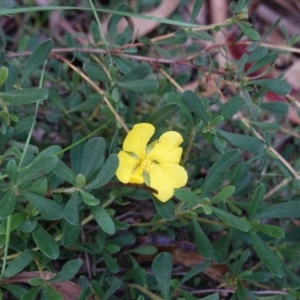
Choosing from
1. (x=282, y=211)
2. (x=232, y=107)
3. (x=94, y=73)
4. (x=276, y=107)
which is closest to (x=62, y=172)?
(x=94, y=73)

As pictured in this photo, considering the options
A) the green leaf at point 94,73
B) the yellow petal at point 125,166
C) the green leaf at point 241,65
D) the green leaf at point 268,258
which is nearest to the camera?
the yellow petal at point 125,166

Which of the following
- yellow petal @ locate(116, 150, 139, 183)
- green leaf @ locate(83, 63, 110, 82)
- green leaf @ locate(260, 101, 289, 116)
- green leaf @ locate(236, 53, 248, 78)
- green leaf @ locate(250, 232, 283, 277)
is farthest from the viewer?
green leaf @ locate(260, 101, 289, 116)

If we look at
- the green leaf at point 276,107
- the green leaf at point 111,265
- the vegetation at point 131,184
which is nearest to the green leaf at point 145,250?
the vegetation at point 131,184

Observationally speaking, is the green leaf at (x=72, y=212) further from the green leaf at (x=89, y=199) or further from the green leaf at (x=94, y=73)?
the green leaf at (x=94, y=73)

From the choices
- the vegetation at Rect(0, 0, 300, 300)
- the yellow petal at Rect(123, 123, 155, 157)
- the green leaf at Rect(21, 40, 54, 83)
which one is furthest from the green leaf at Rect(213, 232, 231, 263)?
the green leaf at Rect(21, 40, 54, 83)

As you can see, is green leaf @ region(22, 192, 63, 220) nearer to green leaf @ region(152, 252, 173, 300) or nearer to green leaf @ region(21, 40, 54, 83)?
green leaf @ region(152, 252, 173, 300)

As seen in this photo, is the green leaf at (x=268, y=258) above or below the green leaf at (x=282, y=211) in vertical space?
below

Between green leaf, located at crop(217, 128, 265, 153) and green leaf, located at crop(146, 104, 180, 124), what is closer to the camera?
green leaf, located at crop(146, 104, 180, 124)
